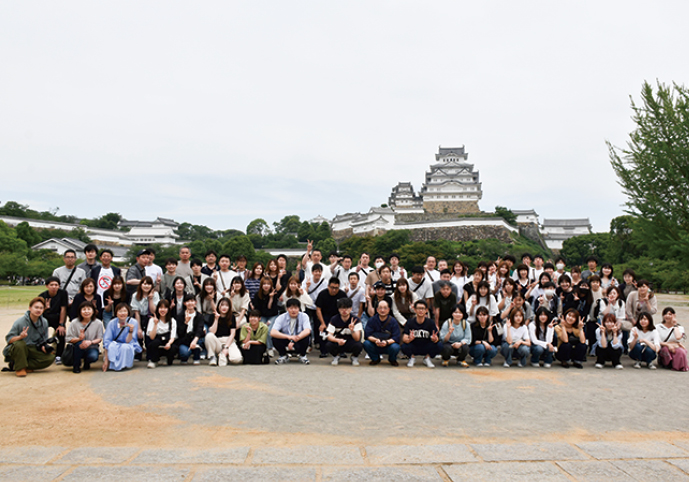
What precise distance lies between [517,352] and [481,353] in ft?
1.94

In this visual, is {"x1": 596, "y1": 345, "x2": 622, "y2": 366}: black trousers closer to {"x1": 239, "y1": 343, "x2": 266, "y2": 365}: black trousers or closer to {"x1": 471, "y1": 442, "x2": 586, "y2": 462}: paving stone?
{"x1": 471, "y1": 442, "x2": 586, "y2": 462}: paving stone

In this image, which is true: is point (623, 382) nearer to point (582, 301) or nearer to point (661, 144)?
point (582, 301)

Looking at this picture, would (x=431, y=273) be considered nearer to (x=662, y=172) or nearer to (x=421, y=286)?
(x=421, y=286)

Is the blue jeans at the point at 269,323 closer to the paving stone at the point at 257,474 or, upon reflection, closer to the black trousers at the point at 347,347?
the black trousers at the point at 347,347

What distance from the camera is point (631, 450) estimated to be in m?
3.30

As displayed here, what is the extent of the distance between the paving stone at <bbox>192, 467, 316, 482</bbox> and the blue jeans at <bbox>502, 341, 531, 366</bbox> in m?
4.70

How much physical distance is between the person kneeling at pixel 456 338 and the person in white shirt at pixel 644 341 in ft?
8.26

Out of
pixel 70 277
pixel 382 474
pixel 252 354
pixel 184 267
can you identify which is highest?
pixel 184 267

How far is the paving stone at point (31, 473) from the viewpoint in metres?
2.73

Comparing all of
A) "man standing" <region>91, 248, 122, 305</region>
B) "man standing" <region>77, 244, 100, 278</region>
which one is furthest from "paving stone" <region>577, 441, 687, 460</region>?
"man standing" <region>77, 244, 100, 278</region>

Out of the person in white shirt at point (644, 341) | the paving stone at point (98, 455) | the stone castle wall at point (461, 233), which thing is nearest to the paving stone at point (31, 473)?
the paving stone at point (98, 455)

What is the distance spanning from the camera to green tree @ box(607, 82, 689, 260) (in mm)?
16672

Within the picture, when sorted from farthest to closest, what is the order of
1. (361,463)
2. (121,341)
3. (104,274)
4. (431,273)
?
(431,273) < (104,274) < (121,341) < (361,463)

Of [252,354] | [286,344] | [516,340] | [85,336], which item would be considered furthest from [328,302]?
[85,336]
